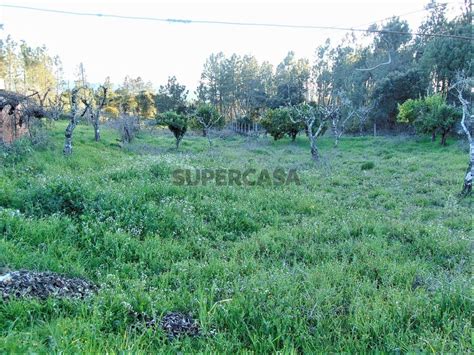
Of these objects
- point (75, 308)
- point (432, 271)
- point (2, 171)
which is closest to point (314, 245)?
point (432, 271)

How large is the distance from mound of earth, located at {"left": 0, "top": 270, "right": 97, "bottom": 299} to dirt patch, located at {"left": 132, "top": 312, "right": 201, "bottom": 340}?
830mm

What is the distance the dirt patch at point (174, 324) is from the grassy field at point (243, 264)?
0.08 meters

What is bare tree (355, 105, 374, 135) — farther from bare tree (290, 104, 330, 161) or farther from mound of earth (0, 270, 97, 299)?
mound of earth (0, 270, 97, 299)

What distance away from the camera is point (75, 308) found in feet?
11.0

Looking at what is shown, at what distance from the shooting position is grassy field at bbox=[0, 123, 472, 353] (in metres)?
3.06

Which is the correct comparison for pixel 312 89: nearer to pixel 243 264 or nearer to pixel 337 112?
pixel 337 112

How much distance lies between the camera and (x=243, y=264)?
183 inches

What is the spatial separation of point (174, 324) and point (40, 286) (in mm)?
1616

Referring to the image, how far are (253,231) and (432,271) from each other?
3.02 meters

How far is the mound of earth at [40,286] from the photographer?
11.3 ft

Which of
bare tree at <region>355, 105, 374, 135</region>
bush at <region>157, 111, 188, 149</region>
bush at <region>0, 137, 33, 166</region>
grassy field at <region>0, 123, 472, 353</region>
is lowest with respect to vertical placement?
grassy field at <region>0, 123, 472, 353</region>

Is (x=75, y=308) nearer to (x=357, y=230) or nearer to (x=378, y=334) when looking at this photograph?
(x=378, y=334)

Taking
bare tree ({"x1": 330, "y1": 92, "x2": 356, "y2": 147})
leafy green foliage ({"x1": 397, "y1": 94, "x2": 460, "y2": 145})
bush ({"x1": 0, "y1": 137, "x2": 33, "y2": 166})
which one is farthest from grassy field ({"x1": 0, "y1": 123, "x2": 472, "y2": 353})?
leafy green foliage ({"x1": 397, "y1": 94, "x2": 460, "y2": 145})

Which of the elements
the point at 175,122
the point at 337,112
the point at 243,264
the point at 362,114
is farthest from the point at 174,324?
the point at 362,114
